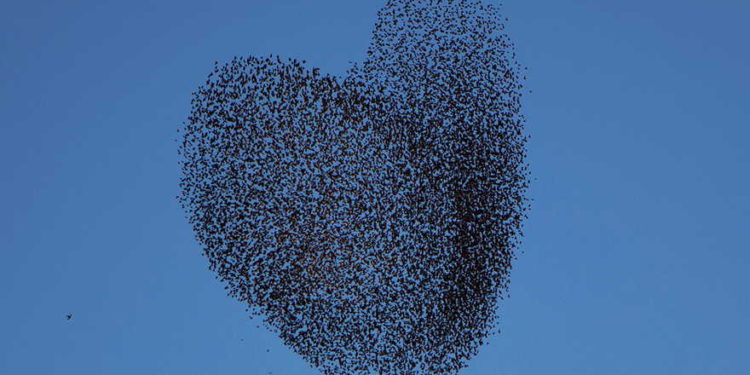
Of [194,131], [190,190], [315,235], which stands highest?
[194,131]

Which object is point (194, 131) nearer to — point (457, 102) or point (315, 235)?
point (315, 235)

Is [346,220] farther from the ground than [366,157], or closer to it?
closer to it

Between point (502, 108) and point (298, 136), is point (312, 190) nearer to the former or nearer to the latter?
point (298, 136)

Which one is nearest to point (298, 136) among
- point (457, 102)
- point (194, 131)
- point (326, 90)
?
point (326, 90)

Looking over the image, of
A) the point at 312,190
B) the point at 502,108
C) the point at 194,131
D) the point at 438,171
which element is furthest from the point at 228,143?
the point at 502,108

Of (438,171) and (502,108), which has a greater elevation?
(502,108)

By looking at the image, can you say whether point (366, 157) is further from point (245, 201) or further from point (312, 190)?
point (245, 201)

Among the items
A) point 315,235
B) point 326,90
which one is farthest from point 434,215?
point 326,90
